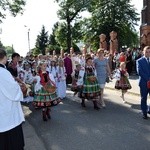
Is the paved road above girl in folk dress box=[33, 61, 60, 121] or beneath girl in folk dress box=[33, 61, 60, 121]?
beneath

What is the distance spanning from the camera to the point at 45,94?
35.1 ft

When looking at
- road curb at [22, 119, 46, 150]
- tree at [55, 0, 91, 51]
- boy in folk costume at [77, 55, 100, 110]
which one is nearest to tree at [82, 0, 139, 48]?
tree at [55, 0, 91, 51]

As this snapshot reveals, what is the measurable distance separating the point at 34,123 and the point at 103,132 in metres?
2.23

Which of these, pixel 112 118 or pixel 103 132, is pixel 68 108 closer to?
pixel 112 118

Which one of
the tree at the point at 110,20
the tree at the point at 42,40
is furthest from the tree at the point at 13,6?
the tree at the point at 42,40

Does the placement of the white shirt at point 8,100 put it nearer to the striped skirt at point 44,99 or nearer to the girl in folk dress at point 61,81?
the striped skirt at point 44,99

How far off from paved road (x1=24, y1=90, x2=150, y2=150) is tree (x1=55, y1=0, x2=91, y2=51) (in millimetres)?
50915

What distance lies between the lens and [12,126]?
18.3 ft

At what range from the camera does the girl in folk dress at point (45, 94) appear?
10.6 m

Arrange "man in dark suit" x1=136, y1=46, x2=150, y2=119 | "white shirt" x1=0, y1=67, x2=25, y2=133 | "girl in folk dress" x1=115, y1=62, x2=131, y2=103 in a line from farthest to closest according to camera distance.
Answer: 1. "girl in folk dress" x1=115, y1=62, x2=131, y2=103
2. "man in dark suit" x1=136, y1=46, x2=150, y2=119
3. "white shirt" x1=0, y1=67, x2=25, y2=133

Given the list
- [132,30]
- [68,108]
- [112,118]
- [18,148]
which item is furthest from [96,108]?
[132,30]

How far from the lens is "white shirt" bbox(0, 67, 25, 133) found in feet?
17.9

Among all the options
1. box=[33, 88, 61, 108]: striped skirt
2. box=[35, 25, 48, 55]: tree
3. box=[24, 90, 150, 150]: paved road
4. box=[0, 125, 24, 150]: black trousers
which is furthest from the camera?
box=[35, 25, 48, 55]: tree

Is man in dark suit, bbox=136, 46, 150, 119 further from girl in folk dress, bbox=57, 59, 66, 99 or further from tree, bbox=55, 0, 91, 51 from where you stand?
tree, bbox=55, 0, 91, 51
